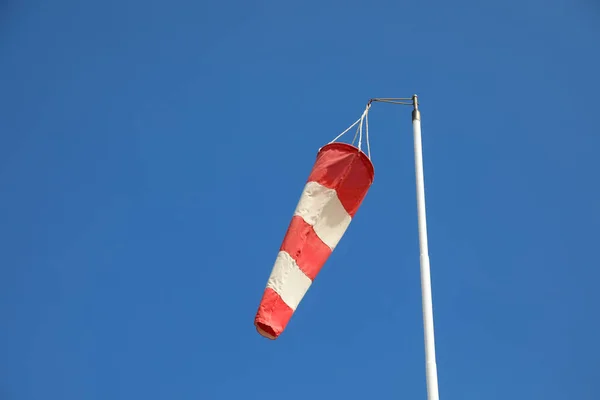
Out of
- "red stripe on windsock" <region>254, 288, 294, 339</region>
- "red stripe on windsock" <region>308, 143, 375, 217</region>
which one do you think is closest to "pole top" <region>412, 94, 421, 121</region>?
"red stripe on windsock" <region>308, 143, 375, 217</region>

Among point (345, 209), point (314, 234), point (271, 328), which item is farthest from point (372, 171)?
point (271, 328)

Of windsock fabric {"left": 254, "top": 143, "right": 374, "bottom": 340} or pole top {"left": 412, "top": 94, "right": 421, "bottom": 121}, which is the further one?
pole top {"left": 412, "top": 94, "right": 421, "bottom": 121}

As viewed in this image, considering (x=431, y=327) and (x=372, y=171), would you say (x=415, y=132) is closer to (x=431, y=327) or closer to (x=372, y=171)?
(x=372, y=171)

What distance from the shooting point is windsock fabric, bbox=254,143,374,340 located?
6602mm

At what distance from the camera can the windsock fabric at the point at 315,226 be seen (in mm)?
6602

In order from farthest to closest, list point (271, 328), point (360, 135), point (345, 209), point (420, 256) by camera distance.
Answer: point (360, 135) < point (345, 209) < point (420, 256) < point (271, 328)

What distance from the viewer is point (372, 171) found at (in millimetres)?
7703

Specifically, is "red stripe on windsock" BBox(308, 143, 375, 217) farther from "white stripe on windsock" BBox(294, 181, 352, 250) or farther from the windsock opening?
the windsock opening

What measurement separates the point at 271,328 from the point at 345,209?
1742 mm

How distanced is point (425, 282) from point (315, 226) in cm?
123

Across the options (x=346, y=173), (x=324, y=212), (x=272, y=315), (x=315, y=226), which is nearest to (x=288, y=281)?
(x=272, y=315)

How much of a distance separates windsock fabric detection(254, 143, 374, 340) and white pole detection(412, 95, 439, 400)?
539 millimetres

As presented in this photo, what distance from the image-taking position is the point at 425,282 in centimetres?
680

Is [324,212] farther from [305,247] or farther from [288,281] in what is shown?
[288,281]
